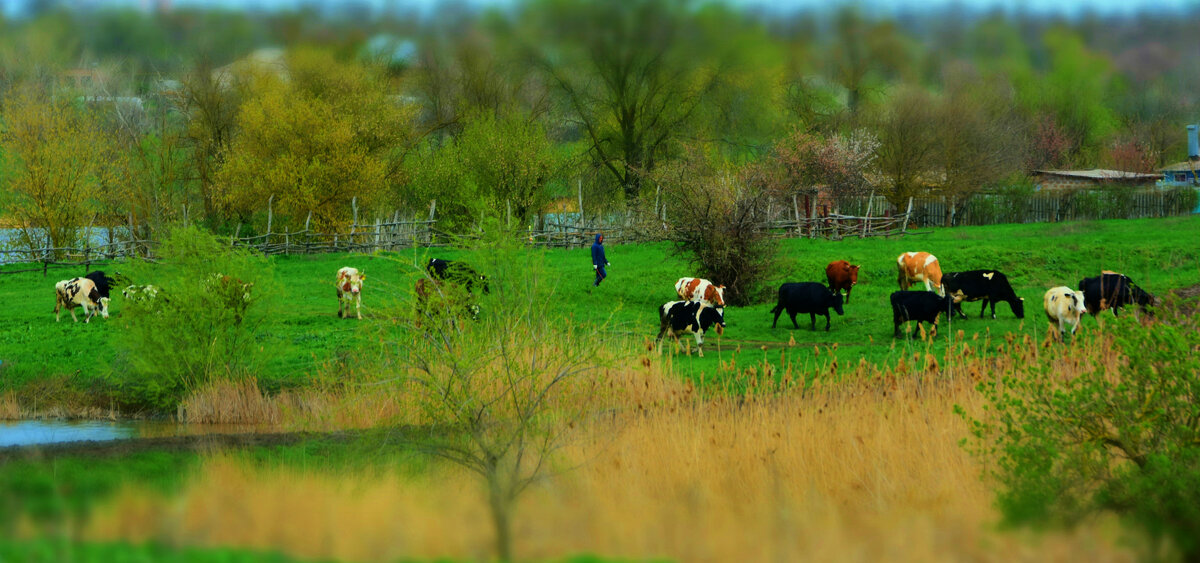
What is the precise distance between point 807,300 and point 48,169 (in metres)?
31.0

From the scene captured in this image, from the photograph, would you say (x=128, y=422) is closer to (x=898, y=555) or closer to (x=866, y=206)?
(x=898, y=555)

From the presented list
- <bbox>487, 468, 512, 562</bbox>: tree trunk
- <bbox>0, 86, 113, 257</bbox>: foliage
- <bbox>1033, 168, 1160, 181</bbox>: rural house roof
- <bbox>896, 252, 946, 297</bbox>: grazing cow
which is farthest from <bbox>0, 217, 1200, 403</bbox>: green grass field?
<bbox>1033, 168, 1160, 181</bbox>: rural house roof

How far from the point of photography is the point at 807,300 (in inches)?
859

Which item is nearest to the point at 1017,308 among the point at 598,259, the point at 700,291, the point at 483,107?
the point at 700,291

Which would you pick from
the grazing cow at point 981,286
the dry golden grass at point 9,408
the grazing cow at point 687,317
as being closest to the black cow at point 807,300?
the grazing cow at point 687,317

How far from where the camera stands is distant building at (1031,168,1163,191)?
58.5 meters

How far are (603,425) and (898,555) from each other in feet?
17.2

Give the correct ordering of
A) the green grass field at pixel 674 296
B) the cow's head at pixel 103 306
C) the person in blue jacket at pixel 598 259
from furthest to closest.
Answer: the person in blue jacket at pixel 598 259 → the cow's head at pixel 103 306 → the green grass field at pixel 674 296

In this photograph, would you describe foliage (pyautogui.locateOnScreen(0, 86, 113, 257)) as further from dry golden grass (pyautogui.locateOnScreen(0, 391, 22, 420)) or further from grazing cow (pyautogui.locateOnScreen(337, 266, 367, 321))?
dry golden grass (pyautogui.locateOnScreen(0, 391, 22, 420))

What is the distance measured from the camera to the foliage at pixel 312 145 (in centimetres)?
4438

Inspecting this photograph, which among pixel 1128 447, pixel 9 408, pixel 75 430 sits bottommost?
pixel 75 430

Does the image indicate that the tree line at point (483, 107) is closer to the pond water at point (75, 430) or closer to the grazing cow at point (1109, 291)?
the grazing cow at point (1109, 291)

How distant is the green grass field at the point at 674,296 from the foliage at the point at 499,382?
2.58ft

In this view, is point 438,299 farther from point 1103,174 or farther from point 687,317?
point 1103,174
